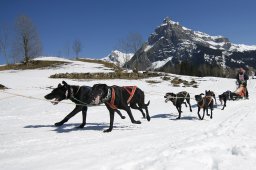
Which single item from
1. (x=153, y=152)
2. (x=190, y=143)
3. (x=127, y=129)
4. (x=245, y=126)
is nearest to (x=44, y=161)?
(x=153, y=152)

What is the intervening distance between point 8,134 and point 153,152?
4692 millimetres

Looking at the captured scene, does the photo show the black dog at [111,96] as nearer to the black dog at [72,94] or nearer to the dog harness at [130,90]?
the dog harness at [130,90]

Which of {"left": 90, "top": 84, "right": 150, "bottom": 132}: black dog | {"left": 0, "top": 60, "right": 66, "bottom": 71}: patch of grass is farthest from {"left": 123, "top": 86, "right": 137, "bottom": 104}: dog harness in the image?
{"left": 0, "top": 60, "right": 66, "bottom": 71}: patch of grass

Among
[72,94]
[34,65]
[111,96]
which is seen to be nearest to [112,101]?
[111,96]

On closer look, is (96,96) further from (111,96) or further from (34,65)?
(34,65)

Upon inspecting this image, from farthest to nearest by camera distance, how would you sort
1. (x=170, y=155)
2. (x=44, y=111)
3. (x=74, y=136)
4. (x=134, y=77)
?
(x=134, y=77) < (x=44, y=111) < (x=74, y=136) < (x=170, y=155)

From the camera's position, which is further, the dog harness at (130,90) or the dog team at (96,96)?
the dog harness at (130,90)

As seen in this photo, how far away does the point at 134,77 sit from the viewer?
129ft

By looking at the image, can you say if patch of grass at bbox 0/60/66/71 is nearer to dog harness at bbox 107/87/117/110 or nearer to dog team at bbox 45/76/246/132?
dog team at bbox 45/76/246/132

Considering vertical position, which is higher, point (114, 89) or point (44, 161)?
point (114, 89)

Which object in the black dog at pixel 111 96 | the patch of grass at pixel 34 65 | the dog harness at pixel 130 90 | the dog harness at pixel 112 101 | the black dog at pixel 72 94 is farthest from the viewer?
the patch of grass at pixel 34 65

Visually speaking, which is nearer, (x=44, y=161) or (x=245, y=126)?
(x=44, y=161)

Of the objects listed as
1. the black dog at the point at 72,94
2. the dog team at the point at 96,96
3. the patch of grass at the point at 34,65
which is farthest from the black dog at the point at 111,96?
the patch of grass at the point at 34,65

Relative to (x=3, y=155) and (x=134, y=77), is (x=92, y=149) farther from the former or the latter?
(x=134, y=77)
